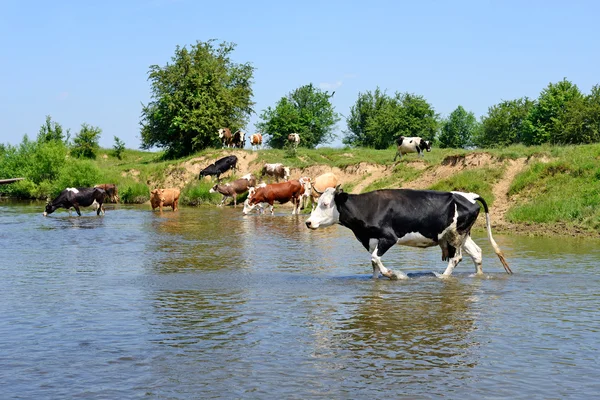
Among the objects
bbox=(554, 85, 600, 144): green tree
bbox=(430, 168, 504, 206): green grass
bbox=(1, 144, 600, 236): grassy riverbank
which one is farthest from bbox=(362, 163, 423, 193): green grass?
bbox=(554, 85, 600, 144): green tree

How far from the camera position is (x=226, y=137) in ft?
182


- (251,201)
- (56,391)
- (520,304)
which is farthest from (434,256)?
(251,201)

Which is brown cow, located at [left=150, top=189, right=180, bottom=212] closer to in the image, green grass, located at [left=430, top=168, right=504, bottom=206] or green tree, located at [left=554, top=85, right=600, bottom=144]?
green grass, located at [left=430, top=168, right=504, bottom=206]

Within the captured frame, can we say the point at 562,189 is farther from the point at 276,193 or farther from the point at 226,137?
the point at 226,137

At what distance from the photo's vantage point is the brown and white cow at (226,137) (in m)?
54.2

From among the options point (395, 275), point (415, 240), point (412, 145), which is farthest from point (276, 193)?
point (395, 275)

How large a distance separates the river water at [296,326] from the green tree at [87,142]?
56304 mm

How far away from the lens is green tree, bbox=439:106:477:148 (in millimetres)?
84562

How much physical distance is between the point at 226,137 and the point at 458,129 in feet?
141

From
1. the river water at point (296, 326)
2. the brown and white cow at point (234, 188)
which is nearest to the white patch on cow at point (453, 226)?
the river water at point (296, 326)

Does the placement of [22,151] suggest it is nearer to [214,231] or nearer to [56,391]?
[214,231]

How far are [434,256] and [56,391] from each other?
448 inches

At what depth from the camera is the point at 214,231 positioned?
2473 centimetres

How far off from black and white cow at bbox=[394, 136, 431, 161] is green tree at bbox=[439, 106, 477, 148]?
3961 centimetres
